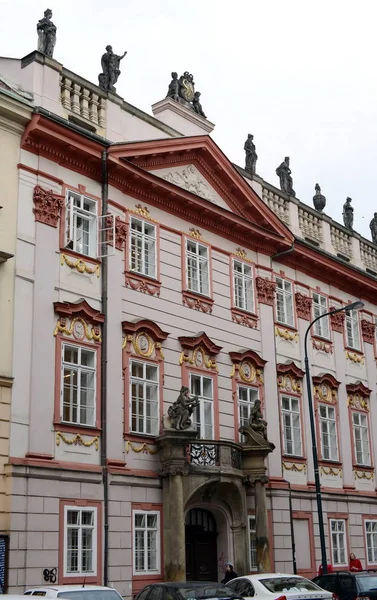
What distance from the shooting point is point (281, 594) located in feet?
Answer: 58.6

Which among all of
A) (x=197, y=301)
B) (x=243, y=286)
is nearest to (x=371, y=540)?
(x=243, y=286)

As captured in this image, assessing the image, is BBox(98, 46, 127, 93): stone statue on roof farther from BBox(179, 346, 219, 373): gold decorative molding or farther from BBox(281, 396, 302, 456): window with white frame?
BBox(281, 396, 302, 456): window with white frame

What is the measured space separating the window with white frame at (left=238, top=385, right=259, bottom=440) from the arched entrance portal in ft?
10.5

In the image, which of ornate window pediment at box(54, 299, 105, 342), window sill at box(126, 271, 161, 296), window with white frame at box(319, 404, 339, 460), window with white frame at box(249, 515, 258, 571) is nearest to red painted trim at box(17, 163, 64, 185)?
window sill at box(126, 271, 161, 296)

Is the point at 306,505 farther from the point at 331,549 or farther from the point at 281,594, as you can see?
the point at 281,594

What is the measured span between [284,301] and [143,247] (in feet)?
25.2

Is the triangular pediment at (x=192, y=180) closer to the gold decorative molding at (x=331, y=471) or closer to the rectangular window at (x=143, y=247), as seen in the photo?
the rectangular window at (x=143, y=247)

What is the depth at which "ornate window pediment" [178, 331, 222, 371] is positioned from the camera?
26.1 meters

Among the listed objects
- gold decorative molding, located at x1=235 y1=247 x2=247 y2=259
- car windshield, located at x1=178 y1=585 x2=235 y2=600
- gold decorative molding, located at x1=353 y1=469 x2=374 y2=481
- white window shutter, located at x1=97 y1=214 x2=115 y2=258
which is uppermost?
gold decorative molding, located at x1=235 y1=247 x2=247 y2=259

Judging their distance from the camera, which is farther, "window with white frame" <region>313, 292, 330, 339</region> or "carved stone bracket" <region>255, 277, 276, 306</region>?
"window with white frame" <region>313, 292, 330, 339</region>

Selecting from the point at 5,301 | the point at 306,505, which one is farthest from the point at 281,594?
the point at 306,505

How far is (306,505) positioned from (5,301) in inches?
540

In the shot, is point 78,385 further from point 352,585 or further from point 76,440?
point 352,585

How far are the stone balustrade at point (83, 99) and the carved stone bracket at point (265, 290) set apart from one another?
8.21m
